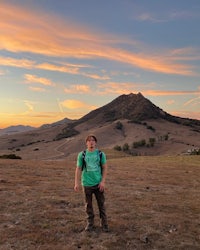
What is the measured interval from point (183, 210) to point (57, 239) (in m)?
6.24

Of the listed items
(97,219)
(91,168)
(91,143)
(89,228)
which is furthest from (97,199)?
(91,143)

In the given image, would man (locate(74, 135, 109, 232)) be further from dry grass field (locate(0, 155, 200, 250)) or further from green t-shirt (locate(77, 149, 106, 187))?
dry grass field (locate(0, 155, 200, 250))

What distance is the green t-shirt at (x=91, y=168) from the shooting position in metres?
10.6

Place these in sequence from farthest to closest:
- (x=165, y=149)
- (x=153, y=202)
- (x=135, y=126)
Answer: (x=135, y=126)
(x=165, y=149)
(x=153, y=202)

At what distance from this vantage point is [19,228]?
11.1 metres

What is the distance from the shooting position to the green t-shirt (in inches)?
416

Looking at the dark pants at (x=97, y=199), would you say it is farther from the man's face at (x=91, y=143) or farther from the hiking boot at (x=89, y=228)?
the man's face at (x=91, y=143)

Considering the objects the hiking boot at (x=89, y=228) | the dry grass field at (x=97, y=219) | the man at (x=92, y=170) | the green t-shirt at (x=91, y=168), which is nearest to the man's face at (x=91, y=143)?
the man at (x=92, y=170)

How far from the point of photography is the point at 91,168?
10562mm

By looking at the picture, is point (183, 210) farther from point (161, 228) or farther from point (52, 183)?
point (52, 183)

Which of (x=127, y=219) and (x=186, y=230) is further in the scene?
(x=127, y=219)

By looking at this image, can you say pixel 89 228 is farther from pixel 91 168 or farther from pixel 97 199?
pixel 91 168

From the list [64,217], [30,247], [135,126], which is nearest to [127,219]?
[64,217]

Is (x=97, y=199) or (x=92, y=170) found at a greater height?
(x=92, y=170)
